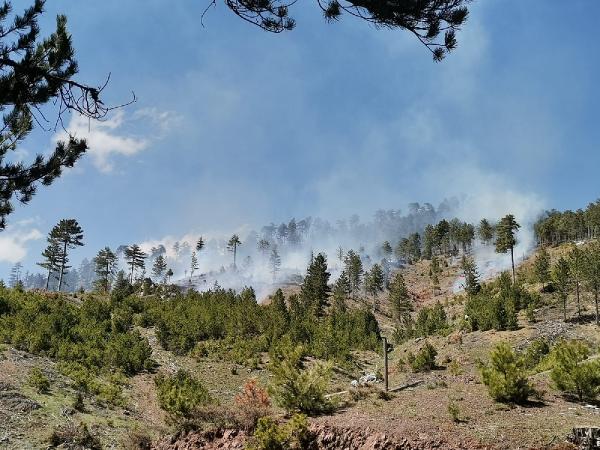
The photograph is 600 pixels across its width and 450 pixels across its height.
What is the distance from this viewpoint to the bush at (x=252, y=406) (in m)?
17.4

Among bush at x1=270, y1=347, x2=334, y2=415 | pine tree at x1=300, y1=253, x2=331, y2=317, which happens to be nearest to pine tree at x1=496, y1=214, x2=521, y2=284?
pine tree at x1=300, y1=253, x2=331, y2=317

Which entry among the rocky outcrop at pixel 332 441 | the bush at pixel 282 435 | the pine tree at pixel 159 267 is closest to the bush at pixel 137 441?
the rocky outcrop at pixel 332 441

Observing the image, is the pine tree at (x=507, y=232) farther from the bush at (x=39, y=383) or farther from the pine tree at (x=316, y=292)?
the bush at (x=39, y=383)

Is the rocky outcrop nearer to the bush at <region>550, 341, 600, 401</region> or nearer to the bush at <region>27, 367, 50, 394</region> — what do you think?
the bush at <region>550, 341, 600, 401</region>

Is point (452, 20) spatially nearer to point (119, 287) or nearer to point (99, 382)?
point (99, 382)

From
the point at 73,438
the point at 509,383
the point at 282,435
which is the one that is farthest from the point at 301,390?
the point at 73,438

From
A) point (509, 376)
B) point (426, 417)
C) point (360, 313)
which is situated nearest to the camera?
point (426, 417)

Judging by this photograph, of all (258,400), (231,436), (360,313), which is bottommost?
(231,436)

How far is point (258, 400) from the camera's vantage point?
17875 millimetres

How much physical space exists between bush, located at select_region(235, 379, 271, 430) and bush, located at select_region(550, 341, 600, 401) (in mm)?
12460

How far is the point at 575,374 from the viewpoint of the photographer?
1795cm

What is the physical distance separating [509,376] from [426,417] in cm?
394

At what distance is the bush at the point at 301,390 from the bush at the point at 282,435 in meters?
2.65

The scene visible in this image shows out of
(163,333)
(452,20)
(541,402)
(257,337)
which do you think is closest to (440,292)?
(257,337)
